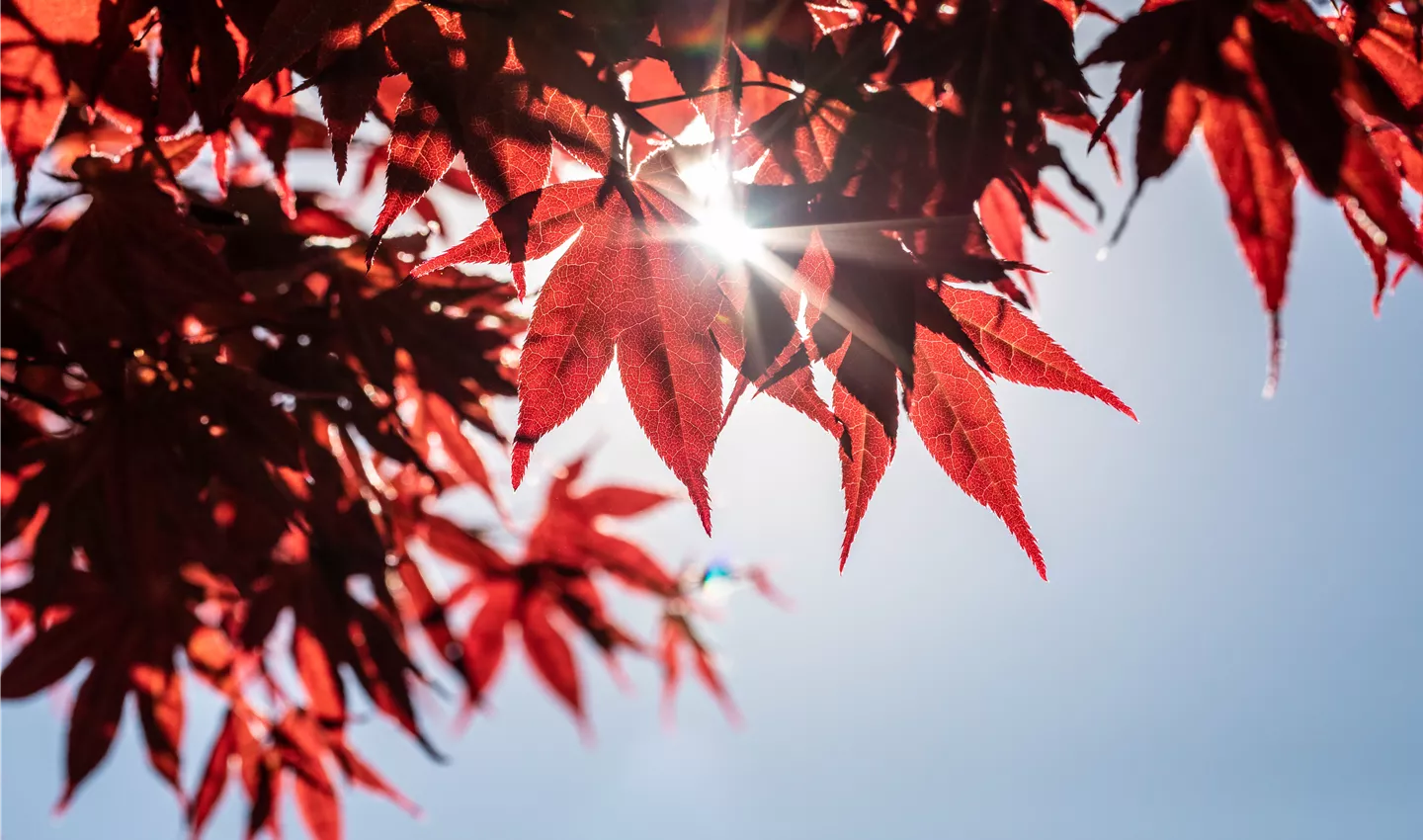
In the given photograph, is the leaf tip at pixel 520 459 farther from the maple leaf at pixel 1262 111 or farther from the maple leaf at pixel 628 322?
the maple leaf at pixel 1262 111

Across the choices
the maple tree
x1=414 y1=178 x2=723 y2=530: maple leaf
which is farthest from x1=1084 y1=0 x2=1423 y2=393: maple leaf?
x1=414 y1=178 x2=723 y2=530: maple leaf

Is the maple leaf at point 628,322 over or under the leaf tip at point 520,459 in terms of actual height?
over

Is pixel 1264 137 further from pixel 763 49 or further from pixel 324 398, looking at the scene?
pixel 324 398

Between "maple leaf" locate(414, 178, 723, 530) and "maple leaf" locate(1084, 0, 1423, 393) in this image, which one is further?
"maple leaf" locate(414, 178, 723, 530)

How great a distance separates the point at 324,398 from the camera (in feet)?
3.10

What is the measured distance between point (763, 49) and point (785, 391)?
25 cm

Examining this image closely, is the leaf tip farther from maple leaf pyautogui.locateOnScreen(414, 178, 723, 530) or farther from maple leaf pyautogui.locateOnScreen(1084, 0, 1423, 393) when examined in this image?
maple leaf pyautogui.locateOnScreen(1084, 0, 1423, 393)

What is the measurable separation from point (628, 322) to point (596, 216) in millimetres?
79

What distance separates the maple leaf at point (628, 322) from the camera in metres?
0.60

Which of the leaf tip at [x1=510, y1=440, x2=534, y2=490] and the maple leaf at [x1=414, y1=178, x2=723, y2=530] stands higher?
the maple leaf at [x1=414, y1=178, x2=723, y2=530]

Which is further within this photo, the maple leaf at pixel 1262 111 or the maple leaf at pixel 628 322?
the maple leaf at pixel 628 322

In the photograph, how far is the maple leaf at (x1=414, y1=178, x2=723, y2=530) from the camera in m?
0.60

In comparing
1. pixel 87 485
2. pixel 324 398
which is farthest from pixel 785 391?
pixel 87 485

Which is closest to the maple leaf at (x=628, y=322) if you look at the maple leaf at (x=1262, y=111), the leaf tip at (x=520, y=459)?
the leaf tip at (x=520, y=459)
